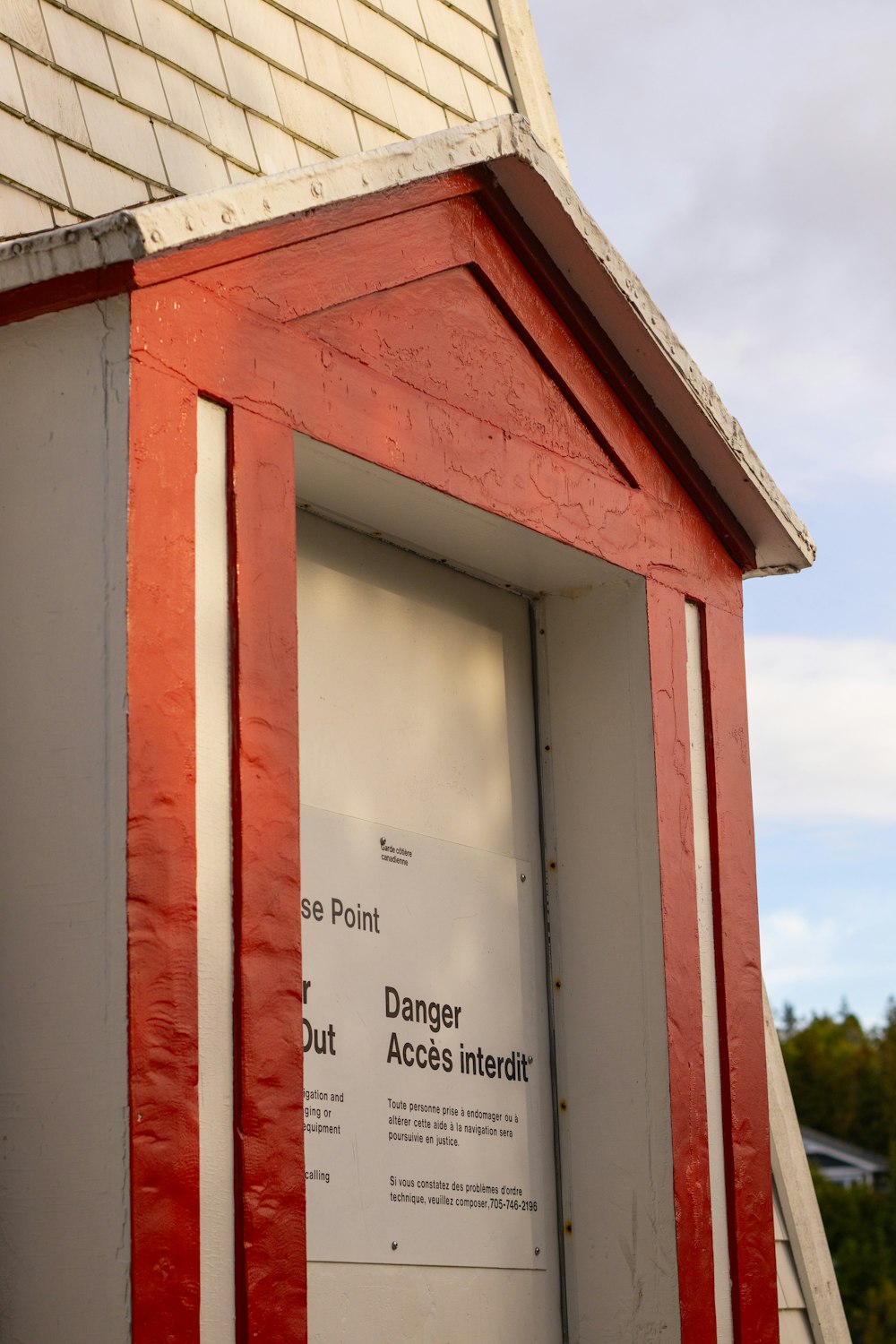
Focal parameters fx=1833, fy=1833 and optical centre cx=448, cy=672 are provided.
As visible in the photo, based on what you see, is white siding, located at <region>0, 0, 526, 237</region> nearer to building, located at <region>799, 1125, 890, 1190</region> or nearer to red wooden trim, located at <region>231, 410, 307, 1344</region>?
red wooden trim, located at <region>231, 410, 307, 1344</region>

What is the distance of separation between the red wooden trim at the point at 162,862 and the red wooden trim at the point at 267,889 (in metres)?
0.14

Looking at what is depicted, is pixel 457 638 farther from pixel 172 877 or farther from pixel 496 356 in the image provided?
pixel 172 877

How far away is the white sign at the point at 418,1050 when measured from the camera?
405cm

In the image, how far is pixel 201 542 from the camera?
350 centimetres

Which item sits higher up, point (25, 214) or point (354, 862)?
point (25, 214)

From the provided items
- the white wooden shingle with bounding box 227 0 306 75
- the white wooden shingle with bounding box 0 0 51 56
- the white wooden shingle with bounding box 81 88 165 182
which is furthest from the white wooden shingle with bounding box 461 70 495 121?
the white wooden shingle with bounding box 0 0 51 56

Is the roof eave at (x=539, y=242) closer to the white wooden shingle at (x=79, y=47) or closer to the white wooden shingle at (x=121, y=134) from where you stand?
the white wooden shingle at (x=121, y=134)

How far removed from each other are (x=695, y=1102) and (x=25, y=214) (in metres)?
2.67

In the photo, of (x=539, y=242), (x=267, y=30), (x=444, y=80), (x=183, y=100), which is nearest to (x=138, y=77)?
(x=183, y=100)

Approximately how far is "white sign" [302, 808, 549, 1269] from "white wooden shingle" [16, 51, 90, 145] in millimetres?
1720

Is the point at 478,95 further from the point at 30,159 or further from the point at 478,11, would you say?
the point at 30,159

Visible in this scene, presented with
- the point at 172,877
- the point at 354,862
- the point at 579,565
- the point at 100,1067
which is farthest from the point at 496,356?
the point at 100,1067

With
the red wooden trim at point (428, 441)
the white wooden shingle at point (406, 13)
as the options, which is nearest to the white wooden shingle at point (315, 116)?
the white wooden shingle at point (406, 13)

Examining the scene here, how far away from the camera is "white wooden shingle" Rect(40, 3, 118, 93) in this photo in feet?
14.6
